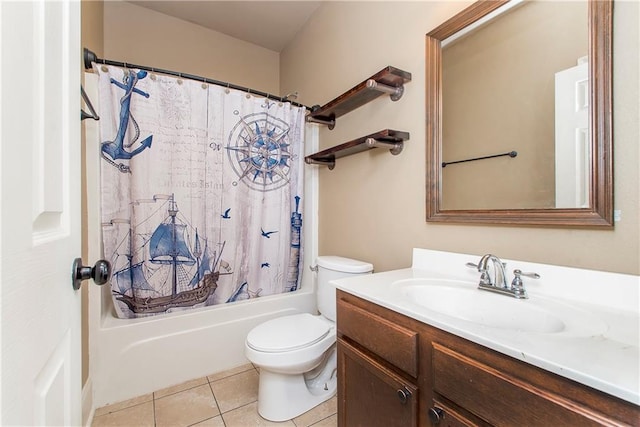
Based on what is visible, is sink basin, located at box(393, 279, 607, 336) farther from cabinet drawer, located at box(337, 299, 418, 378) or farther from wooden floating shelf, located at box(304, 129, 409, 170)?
wooden floating shelf, located at box(304, 129, 409, 170)

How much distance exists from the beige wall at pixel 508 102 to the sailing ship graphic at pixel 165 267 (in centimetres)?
149

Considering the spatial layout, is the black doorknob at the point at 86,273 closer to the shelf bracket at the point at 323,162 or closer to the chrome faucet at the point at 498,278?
the chrome faucet at the point at 498,278

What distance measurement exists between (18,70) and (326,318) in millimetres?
1617

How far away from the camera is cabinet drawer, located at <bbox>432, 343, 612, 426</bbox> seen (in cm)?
52

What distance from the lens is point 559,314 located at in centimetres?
78

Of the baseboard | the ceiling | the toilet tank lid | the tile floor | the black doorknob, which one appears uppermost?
the ceiling

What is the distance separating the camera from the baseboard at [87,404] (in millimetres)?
1319

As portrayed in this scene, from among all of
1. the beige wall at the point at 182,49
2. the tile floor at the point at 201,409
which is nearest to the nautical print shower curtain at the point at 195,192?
the tile floor at the point at 201,409

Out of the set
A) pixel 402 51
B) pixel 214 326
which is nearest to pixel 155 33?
pixel 402 51

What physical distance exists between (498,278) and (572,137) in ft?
1.72

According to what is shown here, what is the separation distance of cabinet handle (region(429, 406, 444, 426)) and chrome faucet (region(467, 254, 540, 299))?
0.44m

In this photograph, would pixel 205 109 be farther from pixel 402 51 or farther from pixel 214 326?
pixel 214 326

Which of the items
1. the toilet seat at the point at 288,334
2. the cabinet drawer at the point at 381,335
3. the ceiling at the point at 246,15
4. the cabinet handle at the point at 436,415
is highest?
the ceiling at the point at 246,15

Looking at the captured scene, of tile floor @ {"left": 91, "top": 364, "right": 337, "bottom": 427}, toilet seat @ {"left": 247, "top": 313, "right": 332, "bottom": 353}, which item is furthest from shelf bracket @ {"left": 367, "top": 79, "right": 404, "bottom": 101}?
tile floor @ {"left": 91, "top": 364, "right": 337, "bottom": 427}
